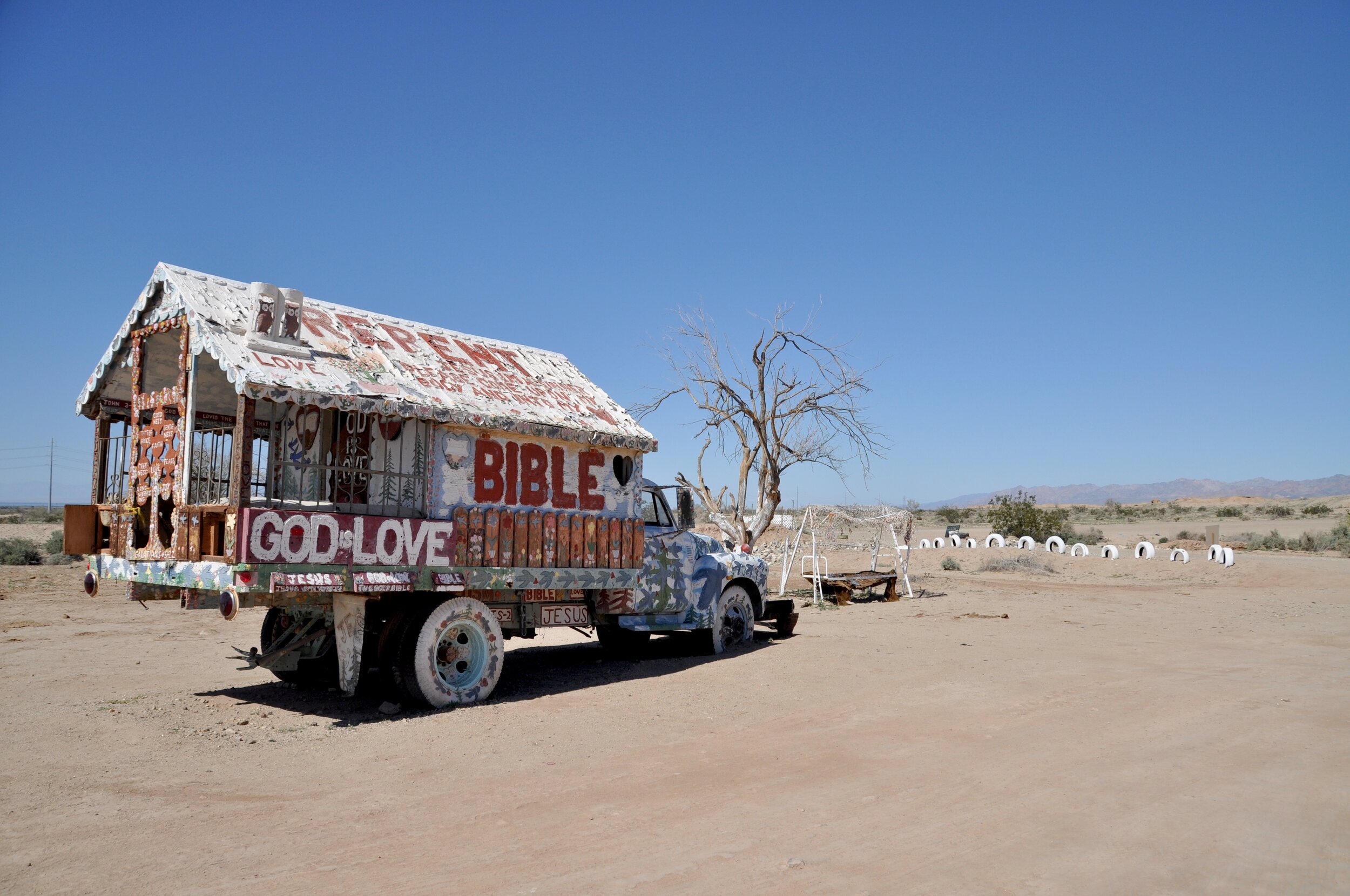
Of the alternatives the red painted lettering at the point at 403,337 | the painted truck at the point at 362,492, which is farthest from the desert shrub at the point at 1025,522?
the red painted lettering at the point at 403,337

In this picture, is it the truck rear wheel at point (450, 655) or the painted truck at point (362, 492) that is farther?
the truck rear wheel at point (450, 655)

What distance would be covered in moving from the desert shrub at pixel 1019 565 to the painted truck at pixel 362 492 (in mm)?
22109

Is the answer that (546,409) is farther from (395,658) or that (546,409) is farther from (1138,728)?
(1138,728)

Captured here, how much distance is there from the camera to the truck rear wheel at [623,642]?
13.1 m

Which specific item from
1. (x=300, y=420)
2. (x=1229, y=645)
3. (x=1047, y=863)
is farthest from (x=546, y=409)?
(x=1229, y=645)

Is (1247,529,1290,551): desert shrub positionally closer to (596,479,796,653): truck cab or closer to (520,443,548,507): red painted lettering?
(596,479,796,653): truck cab

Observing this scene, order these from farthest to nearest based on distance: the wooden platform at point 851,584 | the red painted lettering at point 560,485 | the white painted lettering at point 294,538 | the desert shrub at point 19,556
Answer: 1. the desert shrub at point 19,556
2. the wooden platform at point 851,584
3. the red painted lettering at point 560,485
4. the white painted lettering at point 294,538

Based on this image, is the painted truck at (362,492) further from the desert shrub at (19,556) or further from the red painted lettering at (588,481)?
the desert shrub at (19,556)

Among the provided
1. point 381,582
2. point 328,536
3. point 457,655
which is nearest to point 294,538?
point 328,536

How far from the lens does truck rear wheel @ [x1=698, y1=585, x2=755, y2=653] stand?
42.8 feet

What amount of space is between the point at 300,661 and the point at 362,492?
1895 mm

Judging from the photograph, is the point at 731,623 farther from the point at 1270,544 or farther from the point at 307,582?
the point at 1270,544

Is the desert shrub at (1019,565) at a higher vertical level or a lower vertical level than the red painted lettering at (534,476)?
lower

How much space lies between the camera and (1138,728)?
829 centimetres
